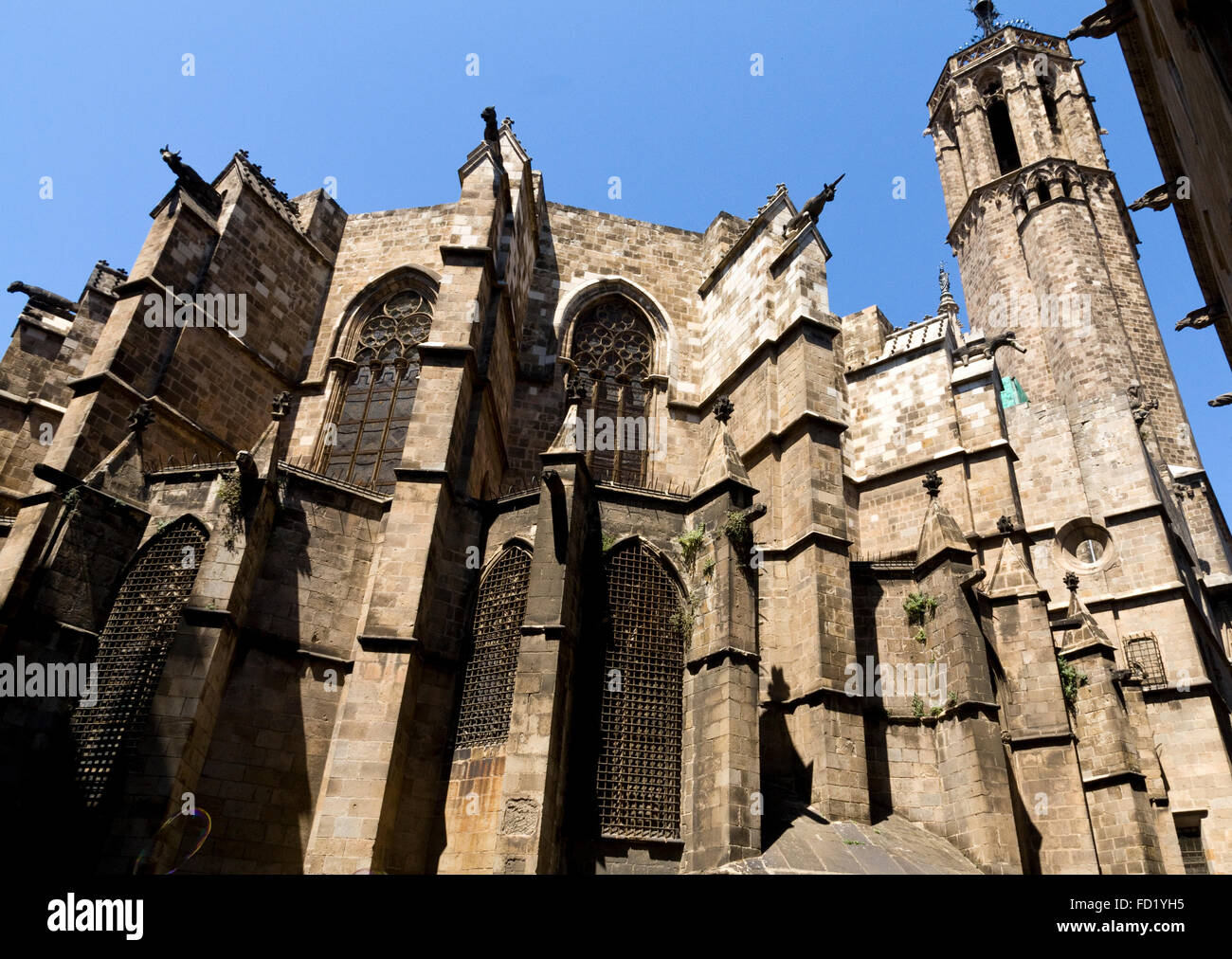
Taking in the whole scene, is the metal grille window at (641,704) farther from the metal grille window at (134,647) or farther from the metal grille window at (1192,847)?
the metal grille window at (1192,847)

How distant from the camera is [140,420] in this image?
13.5 metres

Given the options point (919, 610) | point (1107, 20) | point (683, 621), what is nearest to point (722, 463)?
point (683, 621)

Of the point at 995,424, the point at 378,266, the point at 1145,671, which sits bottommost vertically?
the point at 1145,671

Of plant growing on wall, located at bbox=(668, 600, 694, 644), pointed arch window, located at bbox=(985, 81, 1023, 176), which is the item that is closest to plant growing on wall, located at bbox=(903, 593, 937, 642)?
plant growing on wall, located at bbox=(668, 600, 694, 644)

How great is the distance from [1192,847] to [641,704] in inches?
585

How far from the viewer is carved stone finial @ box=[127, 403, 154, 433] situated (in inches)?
529

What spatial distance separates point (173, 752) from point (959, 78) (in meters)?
43.1

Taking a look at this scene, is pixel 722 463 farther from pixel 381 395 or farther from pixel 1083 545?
pixel 1083 545

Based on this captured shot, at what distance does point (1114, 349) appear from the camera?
92.8ft

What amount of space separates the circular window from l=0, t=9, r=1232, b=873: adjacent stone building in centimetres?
12

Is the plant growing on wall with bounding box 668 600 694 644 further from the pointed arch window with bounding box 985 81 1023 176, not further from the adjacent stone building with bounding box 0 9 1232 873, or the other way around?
the pointed arch window with bounding box 985 81 1023 176
